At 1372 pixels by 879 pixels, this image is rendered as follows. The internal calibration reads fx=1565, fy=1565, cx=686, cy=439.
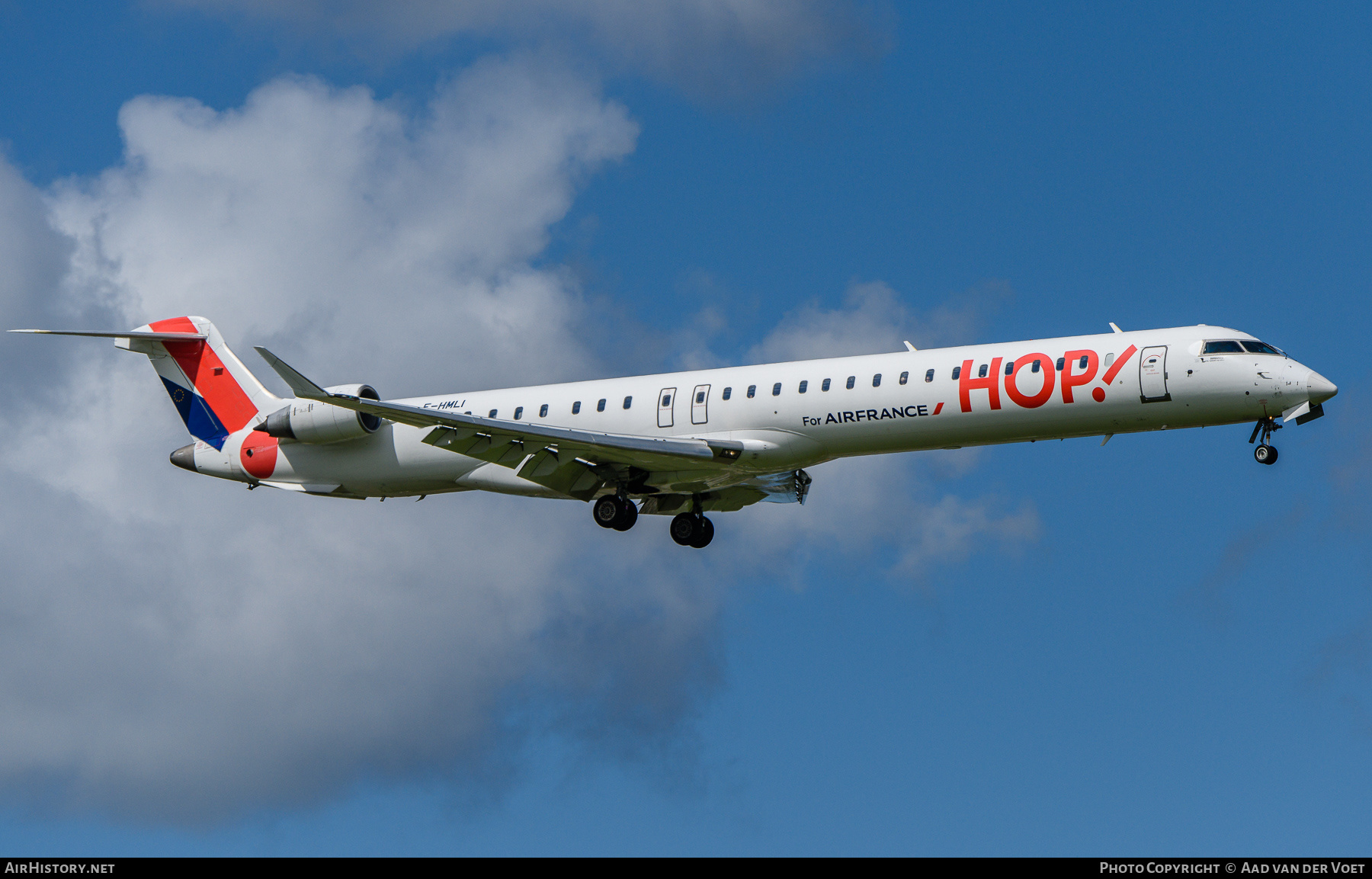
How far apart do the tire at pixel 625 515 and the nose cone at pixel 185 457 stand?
10.5 meters

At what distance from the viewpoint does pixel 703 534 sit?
3325cm

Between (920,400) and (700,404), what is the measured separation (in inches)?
176

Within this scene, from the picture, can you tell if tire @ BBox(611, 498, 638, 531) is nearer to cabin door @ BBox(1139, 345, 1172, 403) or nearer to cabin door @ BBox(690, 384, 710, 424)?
cabin door @ BBox(690, 384, 710, 424)

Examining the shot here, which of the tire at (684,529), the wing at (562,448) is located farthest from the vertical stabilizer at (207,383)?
the tire at (684,529)

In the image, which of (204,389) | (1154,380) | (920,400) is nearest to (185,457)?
(204,389)

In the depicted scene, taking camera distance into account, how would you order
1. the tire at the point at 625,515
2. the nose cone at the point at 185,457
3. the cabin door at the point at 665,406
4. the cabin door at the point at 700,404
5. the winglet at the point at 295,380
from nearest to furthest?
1. the winglet at the point at 295,380
2. the cabin door at the point at 700,404
3. the cabin door at the point at 665,406
4. the tire at the point at 625,515
5. the nose cone at the point at 185,457

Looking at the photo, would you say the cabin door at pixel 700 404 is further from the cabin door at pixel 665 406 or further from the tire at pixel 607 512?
the tire at pixel 607 512

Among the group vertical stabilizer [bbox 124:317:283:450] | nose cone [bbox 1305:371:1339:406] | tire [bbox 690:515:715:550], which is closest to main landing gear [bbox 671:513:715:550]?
tire [bbox 690:515:715:550]

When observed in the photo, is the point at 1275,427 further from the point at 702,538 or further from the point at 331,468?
the point at 331,468

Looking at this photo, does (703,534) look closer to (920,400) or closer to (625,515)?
(625,515)

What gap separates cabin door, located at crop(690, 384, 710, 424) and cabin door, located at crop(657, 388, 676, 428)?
0.42 metres

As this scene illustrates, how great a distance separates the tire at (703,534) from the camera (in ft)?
109

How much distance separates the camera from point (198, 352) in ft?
118
